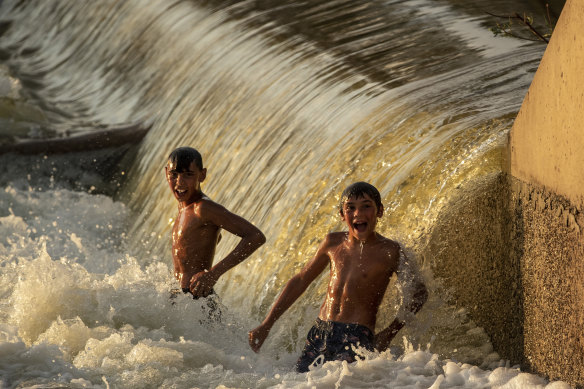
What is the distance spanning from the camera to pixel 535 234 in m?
4.23

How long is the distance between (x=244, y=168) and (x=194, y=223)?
228 cm

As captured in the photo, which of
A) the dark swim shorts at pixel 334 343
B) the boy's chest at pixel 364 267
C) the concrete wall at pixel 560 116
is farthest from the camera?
the boy's chest at pixel 364 267

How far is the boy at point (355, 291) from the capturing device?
4.53 metres

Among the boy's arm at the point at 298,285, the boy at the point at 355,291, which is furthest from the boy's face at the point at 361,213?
the boy's arm at the point at 298,285

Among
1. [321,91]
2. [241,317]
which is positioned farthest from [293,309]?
[321,91]

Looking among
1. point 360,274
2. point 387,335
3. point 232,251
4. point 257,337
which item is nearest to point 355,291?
point 360,274

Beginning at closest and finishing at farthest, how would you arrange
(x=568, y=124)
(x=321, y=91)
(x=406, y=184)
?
1. (x=568, y=124)
2. (x=406, y=184)
3. (x=321, y=91)

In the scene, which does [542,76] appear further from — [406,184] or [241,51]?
[241,51]

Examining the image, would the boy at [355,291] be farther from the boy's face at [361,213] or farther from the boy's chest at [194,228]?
the boy's chest at [194,228]

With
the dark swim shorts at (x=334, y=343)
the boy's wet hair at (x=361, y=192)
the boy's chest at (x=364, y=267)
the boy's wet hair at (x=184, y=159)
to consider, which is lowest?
the dark swim shorts at (x=334, y=343)

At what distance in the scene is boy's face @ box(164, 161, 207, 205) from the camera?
5.46 m

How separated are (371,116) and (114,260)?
9.33 feet

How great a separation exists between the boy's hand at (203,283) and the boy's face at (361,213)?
886 mm

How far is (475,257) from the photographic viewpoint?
16.1 ft
